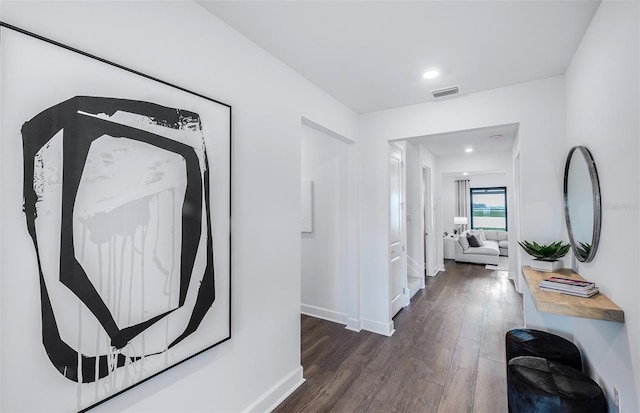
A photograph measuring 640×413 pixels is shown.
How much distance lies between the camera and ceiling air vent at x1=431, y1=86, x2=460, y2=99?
2.70 meters

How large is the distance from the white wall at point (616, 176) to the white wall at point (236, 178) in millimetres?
1933

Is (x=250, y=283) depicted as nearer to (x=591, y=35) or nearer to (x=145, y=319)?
(x=145, y=319)

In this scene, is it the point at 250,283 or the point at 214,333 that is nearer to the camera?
the point at 214,333

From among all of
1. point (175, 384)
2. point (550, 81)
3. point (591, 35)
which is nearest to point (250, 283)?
point (175, 384)

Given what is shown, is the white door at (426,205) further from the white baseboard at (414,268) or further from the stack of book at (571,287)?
the stack of book at (571,287)

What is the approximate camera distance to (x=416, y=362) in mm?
2689

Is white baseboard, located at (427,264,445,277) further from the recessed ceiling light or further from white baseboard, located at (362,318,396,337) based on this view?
the recessed ceiling light

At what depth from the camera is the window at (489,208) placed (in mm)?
9034

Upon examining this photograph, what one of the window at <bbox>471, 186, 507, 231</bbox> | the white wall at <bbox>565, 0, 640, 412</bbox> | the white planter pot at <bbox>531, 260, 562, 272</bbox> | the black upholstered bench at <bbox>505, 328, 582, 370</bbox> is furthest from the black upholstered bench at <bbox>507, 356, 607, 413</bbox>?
the window at <bbox>471, 186, 507, 231</bbox>

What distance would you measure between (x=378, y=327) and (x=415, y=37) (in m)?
2.93

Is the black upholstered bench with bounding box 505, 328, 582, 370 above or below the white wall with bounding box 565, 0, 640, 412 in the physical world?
below

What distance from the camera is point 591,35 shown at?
1.76 metres

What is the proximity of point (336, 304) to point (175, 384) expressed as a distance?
7.87 ft

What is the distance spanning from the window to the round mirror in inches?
302
